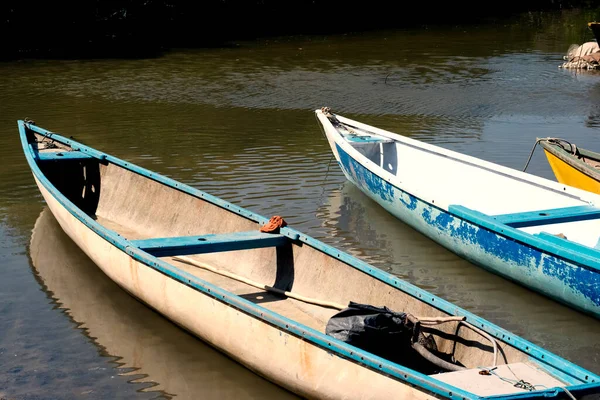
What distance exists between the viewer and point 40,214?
1015 centimetres

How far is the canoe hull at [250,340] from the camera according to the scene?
516 centimetres

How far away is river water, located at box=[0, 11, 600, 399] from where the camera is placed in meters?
6.73

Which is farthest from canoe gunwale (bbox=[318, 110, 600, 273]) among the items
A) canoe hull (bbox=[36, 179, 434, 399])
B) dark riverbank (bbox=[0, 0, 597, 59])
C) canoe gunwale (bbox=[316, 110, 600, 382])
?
dark riverbank (bbox=[0, 0, 597, 59])

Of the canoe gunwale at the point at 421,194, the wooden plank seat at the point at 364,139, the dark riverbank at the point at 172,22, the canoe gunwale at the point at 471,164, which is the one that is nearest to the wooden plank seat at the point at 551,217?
the canoe gunwale at the point at 421,194

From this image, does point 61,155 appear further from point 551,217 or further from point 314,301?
point 551,217

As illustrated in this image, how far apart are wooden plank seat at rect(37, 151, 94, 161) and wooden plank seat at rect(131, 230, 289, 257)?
303cm

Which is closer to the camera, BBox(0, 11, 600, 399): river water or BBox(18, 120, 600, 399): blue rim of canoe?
BBox(18, 120, 600, 399): blue rim of canoe

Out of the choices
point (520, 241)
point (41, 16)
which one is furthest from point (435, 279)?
point (41, 16)

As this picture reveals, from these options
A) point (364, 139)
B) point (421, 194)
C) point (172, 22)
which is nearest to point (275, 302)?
point (421, 194)

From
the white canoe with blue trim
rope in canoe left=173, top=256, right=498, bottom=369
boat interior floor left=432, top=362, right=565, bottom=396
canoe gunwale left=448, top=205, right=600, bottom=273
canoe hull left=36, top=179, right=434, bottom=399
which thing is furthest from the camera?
the white canoe with blue trim

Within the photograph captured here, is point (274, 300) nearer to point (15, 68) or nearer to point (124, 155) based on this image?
point (124, 155)

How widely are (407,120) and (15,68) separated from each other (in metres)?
10.7

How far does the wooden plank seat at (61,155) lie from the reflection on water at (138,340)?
1256 mm

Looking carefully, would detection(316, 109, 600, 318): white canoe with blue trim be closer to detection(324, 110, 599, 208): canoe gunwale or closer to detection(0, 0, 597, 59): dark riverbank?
detection(324, 110, 599, 208): canoe gunwale
